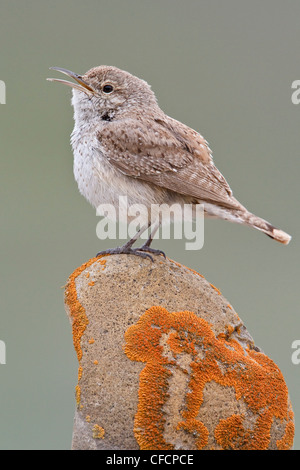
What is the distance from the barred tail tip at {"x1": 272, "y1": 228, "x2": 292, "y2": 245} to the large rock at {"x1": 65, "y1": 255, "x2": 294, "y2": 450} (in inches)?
30.9

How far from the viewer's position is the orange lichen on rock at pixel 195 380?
198 inches

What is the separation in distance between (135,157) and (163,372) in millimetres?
1940

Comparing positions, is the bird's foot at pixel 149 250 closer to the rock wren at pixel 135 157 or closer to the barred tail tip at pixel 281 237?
the rock wren at pixel 135 157

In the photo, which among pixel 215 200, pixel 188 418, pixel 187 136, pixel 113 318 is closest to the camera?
pixel 188 418

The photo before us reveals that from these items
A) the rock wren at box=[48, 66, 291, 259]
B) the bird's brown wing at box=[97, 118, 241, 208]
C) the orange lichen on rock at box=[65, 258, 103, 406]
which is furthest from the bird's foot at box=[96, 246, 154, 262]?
the bird's brown wing at box=[97, 118, 241, 208]

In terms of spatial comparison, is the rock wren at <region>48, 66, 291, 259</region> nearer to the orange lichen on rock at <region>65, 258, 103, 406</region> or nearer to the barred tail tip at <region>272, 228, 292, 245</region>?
the barred tail tip at <region>272, 228, 292, 245</region>

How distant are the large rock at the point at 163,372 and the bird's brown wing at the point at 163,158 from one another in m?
0.78

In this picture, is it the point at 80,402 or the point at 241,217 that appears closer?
the point at 80,402

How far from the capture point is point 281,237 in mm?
5438

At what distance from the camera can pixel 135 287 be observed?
220 inches

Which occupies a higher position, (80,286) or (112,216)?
(112,216)
